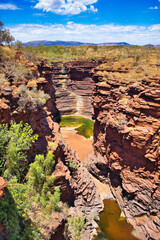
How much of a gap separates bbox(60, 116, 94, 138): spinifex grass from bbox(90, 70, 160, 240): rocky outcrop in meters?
17.6

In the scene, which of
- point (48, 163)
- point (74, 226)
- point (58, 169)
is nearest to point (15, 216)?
point (48, 163)

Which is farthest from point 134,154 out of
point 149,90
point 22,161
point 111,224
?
point 22,161

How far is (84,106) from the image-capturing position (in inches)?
2116

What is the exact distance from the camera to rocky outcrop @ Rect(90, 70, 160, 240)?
57.4 ft

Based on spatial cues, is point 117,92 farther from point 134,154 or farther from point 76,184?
point 76,184

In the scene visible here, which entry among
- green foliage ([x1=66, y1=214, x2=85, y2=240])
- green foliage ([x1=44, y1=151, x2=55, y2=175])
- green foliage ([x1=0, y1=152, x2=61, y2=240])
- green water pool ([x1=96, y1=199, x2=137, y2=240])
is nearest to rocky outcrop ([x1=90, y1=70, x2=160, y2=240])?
green water pool ([x1=96, y1=199, x2=137, y2=240])

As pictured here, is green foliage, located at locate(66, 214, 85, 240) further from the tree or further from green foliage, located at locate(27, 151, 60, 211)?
the tree

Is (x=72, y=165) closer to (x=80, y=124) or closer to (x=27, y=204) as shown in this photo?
(x=27, y=204)

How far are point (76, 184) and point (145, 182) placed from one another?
27.7 feet

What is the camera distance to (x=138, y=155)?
1869cm

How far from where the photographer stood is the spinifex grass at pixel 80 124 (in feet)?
134

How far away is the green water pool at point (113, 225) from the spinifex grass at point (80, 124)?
20.1 metres

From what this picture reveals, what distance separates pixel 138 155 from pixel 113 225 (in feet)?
30.9

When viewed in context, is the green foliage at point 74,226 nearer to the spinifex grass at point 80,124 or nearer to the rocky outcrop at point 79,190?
the rocky outcrop at point 79,190
